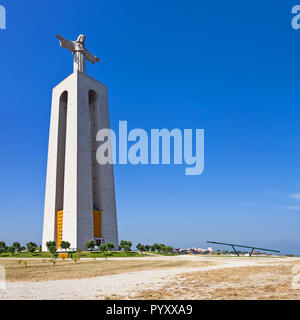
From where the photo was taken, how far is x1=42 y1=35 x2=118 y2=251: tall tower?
158 feet

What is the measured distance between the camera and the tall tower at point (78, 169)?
48.2m

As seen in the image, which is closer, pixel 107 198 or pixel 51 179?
pixel 107 198

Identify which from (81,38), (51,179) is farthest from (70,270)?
(81,38)

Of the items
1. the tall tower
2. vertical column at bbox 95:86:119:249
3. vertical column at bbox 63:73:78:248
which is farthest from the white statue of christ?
vertical column at bbox 95:86:119:249

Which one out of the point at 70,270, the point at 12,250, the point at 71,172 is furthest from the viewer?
the point at 71,172

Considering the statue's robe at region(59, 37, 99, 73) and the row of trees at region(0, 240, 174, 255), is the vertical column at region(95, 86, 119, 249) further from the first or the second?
the statue's robe at region(59, 37, 99, 73)

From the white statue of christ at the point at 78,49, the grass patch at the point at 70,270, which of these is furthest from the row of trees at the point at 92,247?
the white statue of christ at the point at 78,49

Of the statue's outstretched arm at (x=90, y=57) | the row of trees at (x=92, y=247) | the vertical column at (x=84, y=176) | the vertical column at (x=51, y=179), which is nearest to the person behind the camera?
the row of trees at (x=92, y=247)

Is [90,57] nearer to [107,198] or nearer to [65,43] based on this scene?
[65,43]

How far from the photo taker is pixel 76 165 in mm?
49531

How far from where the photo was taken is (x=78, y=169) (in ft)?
163

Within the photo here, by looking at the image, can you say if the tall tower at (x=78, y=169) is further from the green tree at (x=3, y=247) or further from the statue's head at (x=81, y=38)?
the green tree at (x=3, y=247)
